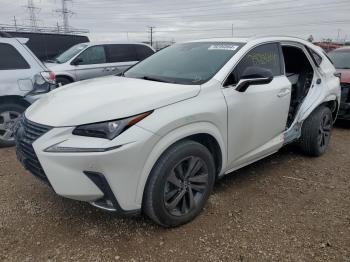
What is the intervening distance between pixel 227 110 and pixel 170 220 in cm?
112

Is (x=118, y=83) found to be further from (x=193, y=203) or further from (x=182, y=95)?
(x=193, y=203)

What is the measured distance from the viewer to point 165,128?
8.85ft

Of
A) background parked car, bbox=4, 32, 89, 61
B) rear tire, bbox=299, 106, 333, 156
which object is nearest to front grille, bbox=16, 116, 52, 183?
rear tire, bbox=299, 106, 333, 156

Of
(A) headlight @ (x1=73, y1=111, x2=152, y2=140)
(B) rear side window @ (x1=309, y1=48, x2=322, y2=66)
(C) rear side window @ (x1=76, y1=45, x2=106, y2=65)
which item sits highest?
(B) rear side window @ (x1=309, y1=48, x2=322, y2=66)

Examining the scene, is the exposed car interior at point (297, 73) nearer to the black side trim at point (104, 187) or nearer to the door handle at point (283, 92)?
the door handle at point (283, 92)

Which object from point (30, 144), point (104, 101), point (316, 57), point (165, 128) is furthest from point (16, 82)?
Result: point (316, 57)

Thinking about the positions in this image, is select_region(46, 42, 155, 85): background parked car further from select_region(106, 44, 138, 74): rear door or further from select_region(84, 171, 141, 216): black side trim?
select_region(84, 171, 141, 216): black side trim

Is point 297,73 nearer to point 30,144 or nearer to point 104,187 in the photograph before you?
point 104,187

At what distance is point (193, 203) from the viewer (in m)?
3.14

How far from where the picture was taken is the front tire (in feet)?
9.01

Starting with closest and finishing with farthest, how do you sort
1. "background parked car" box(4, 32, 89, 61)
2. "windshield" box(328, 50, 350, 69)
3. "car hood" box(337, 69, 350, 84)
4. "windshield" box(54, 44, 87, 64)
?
"car hood" box(337, 69, 350, 84)
"windshield" box(328, 50, 350, 69)
"windshield" box(54, 44, 87, 64)
"background parked car" box(4, 32, 89, 61)

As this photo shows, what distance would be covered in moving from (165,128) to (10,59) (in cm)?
377

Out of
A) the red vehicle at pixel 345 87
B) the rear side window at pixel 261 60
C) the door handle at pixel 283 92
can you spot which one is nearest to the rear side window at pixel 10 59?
the rear side window at pixel 261 60

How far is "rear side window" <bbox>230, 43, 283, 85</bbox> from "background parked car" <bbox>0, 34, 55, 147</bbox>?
325 centimetres
